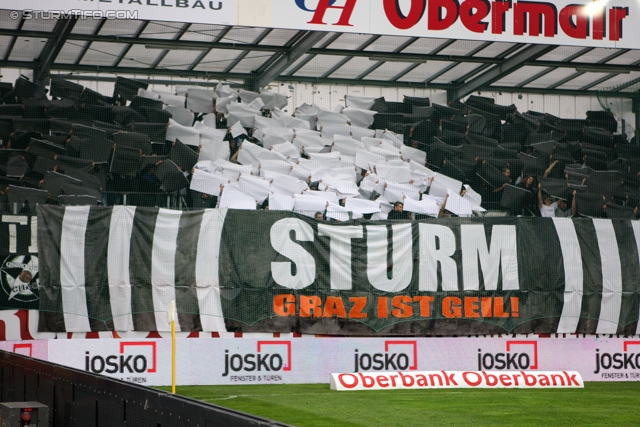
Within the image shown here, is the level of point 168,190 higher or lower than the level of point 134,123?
lower

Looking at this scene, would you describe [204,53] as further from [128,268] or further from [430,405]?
[430,405]

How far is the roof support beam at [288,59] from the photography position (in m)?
20.9

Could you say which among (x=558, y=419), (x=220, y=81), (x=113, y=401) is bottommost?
(x=558, y=419)

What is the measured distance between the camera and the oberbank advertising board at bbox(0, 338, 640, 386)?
16.2m

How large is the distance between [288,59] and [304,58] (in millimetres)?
1222

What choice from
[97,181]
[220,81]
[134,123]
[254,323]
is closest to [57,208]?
[97,181]

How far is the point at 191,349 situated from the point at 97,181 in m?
4.69

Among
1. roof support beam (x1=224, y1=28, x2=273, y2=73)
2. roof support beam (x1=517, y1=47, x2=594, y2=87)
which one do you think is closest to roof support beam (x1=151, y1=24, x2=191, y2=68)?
roof support beam (x1=224, y1=28, x2=273, y2=73)

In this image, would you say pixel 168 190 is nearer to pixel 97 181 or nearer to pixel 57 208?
pixel 97 181

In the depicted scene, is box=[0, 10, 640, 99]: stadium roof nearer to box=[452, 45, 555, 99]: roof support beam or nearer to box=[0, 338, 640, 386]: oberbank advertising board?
box=[452, 45, 555, 99]: roof support beam

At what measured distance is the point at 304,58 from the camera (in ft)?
76.7

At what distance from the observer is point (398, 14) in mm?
18734

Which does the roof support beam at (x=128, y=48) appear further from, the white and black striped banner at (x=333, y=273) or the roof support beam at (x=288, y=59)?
the white and black striped banner at (x=333, y=273)

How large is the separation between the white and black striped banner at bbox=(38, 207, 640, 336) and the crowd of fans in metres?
1.39
